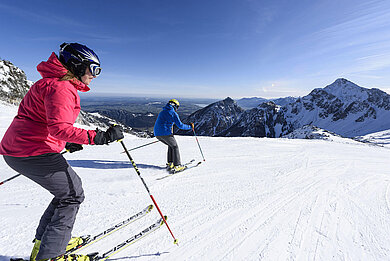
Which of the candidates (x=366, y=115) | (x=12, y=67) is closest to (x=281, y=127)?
(x=366, y=115)

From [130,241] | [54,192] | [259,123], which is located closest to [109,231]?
[130,241]

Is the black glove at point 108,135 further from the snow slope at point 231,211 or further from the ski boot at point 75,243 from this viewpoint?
the snow slope at point 231,211

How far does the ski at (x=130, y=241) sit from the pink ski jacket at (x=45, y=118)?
160cm

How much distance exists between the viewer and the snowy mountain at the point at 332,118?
6526 inches

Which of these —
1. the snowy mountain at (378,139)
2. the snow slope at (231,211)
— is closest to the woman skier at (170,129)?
the snow slope at (231,211)

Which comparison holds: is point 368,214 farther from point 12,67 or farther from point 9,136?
point 12,67

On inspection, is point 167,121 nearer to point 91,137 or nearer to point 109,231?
point 109,231

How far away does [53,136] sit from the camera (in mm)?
1918

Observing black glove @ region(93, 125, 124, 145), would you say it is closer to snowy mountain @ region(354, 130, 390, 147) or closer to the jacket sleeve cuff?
the jacket sleeve cuff

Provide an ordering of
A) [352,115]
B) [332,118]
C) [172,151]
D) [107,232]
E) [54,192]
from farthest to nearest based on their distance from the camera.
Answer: [332,118] → [352,115] → [172,151] → [107,232] → [54,192]

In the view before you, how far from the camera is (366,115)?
17538cm

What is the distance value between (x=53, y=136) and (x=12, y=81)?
43.7 meters

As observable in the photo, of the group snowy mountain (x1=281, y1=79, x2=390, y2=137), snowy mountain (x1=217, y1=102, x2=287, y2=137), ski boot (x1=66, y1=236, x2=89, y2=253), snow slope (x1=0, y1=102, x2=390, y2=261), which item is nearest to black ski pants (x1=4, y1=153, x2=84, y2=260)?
ski boot (x1=66, y1=236, x2=89, y2=253)

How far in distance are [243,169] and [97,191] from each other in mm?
4682
